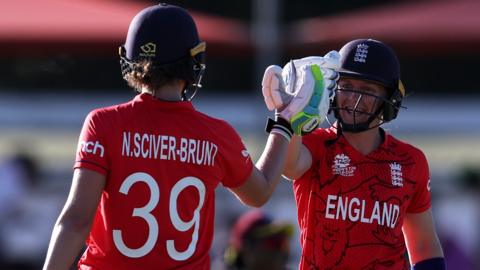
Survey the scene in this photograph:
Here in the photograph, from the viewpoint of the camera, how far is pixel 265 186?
4.57 metres

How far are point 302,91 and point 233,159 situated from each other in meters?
0.39

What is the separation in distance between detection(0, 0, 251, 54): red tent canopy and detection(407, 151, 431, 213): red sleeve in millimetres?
4622

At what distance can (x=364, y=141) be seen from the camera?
16.2ft

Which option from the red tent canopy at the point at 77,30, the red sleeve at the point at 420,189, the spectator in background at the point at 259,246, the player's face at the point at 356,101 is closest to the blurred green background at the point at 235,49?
the red tent canopy at the point at 77,30

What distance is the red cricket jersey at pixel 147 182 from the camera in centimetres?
428

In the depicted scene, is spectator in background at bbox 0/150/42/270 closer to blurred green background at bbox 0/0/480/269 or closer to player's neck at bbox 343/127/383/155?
blurred green background at bbox 0/0/480/269

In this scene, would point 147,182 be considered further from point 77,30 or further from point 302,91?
point 77,30

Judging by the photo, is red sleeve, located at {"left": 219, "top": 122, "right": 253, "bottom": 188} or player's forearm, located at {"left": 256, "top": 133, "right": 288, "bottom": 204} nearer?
red sleeve, located at {"left": 219, "top": 122, "right": 253, "bottom": 188}

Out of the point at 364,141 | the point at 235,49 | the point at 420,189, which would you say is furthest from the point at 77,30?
the point at 420,189

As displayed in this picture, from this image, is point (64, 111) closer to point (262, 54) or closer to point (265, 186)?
point (262, 54)

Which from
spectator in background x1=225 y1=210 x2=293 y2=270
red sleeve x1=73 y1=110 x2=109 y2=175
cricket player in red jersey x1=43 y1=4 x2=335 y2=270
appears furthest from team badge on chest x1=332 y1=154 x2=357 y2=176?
spectator in background x1=225 y1=210 x2=293 y2=270

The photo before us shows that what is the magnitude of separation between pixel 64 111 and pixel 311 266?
27.3 ft

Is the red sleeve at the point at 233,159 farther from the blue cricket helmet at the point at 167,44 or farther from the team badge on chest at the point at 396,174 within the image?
the team badge on chest at the point at 396,174

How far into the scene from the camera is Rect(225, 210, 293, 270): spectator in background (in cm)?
667
